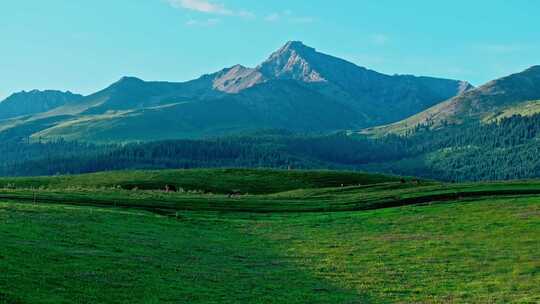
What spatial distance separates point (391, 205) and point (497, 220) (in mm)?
19391

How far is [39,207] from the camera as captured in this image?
5531 cm

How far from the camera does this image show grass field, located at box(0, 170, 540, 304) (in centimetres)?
3228

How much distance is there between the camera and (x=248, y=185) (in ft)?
386

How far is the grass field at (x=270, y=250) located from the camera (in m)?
32.3

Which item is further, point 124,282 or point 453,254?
point 453,254

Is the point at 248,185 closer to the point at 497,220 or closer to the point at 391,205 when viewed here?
the point at 391,205

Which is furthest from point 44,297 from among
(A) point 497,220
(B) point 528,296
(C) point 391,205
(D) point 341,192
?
(D) point 341,192

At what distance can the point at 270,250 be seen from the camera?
48.5 meters

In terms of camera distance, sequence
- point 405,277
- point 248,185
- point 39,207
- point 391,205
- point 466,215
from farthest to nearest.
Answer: point 248,185, point 391,205, point 466,215, point 39,207, point 405,277

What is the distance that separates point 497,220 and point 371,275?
A: 82.6 ft

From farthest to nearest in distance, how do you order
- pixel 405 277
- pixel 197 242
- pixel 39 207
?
pixel 39 207 < pixel 197 242 < pixel 405 277

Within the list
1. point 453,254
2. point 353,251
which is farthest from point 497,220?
point 353,251

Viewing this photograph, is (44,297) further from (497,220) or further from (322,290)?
(497,220)

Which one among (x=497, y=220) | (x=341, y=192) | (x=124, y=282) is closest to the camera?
(x=124, y=282)
